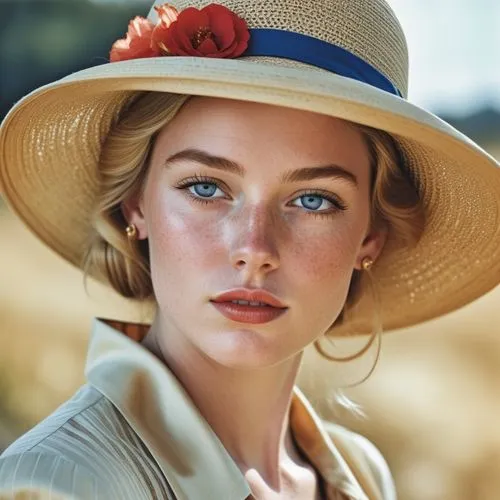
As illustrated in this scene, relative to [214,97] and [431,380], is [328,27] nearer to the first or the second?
[214,97]

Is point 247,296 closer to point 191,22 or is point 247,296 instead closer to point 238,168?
point 238,168

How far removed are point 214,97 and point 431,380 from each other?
281cm

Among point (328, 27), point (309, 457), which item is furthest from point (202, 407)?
point (328, 27)

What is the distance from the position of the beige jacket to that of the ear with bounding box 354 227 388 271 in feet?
1.43

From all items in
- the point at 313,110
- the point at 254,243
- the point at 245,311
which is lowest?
the point at 245,311

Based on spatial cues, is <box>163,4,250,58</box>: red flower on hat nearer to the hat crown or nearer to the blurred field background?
the hat crown

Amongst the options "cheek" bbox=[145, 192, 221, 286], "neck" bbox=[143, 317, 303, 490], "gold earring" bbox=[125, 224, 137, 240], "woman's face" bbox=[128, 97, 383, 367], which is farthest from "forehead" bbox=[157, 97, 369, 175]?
"neck" bbox=[143, 317, 303, 490]

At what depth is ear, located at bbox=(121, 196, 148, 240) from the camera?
83.5 inches

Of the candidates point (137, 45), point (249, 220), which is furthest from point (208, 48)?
point (249, 220)

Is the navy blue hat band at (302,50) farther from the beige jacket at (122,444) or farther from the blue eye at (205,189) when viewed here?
the beige jacket at (122,444)

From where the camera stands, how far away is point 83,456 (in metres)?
1.71

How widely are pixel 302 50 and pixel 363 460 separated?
0.96 metres

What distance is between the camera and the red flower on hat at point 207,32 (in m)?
1.88

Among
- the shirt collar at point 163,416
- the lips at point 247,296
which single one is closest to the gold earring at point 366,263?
the lips at point 247,296
